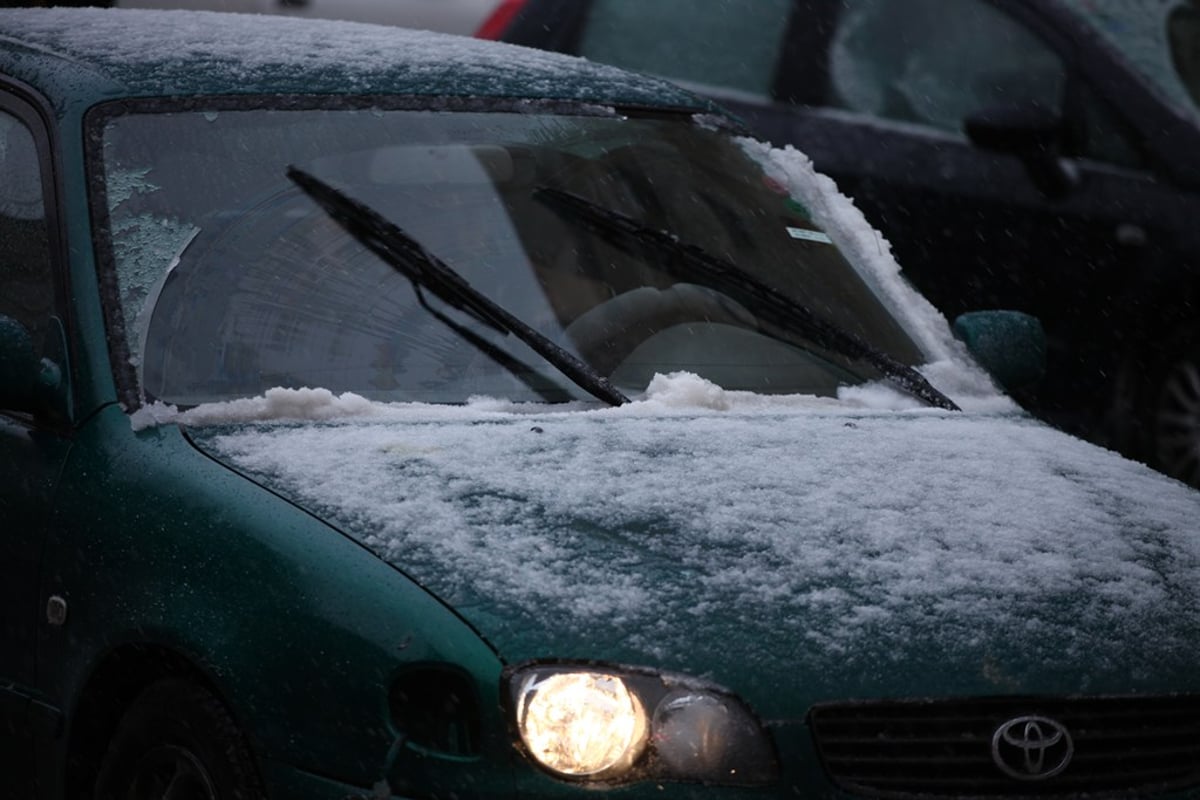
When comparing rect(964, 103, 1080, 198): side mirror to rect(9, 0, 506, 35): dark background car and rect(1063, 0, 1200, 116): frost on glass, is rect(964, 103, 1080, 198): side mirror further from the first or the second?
rect(9, 0, 506, 35): dark background car

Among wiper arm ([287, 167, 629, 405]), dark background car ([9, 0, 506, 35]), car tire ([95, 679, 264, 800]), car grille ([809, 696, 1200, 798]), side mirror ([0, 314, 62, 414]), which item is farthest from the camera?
dark background car ([9, 0, 506, 35])

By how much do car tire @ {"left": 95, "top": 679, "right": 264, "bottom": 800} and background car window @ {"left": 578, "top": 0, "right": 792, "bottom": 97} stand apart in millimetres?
5063

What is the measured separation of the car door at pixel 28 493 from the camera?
11.5ft

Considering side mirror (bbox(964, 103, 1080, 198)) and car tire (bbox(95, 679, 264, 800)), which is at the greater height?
side mirror (bbox(964, 103, 1080, 198))

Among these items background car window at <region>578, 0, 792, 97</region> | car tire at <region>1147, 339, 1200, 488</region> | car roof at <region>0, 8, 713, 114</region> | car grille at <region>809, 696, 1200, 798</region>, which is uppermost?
car roof at <region>0, 8, 713, 114</region>

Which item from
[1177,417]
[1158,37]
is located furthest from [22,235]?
[1158,37]

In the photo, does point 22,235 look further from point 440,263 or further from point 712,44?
point 712,44

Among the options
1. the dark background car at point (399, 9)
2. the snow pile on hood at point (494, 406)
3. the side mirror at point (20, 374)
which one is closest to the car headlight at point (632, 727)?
the snow pile on hood at point (494, 406)

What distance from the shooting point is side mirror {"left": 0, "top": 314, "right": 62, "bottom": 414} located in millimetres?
3416

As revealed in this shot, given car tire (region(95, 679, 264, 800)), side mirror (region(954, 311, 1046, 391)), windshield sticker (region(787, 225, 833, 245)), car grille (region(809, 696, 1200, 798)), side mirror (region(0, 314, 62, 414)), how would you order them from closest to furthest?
car grille (region(809, 696, 1200, 798))
car tire (region(95, 679, 264, 800))
side mirror (region(0, 314, 62, 414))
side mirror (region(954, 311, 1046, 391))
windshield sticker (region(787, 225, 833, 245))

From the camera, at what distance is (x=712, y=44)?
7.93m

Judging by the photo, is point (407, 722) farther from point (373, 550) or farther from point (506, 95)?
point (506, 95)

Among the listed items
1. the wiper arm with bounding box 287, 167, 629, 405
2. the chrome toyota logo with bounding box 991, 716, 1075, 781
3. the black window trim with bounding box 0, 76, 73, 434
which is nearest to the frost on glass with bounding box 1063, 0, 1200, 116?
the wiper arm with bounding box 287, 167, 629, 405

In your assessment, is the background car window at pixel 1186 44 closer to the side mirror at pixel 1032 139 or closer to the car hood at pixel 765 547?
the side mirror at pixel 1032 139
